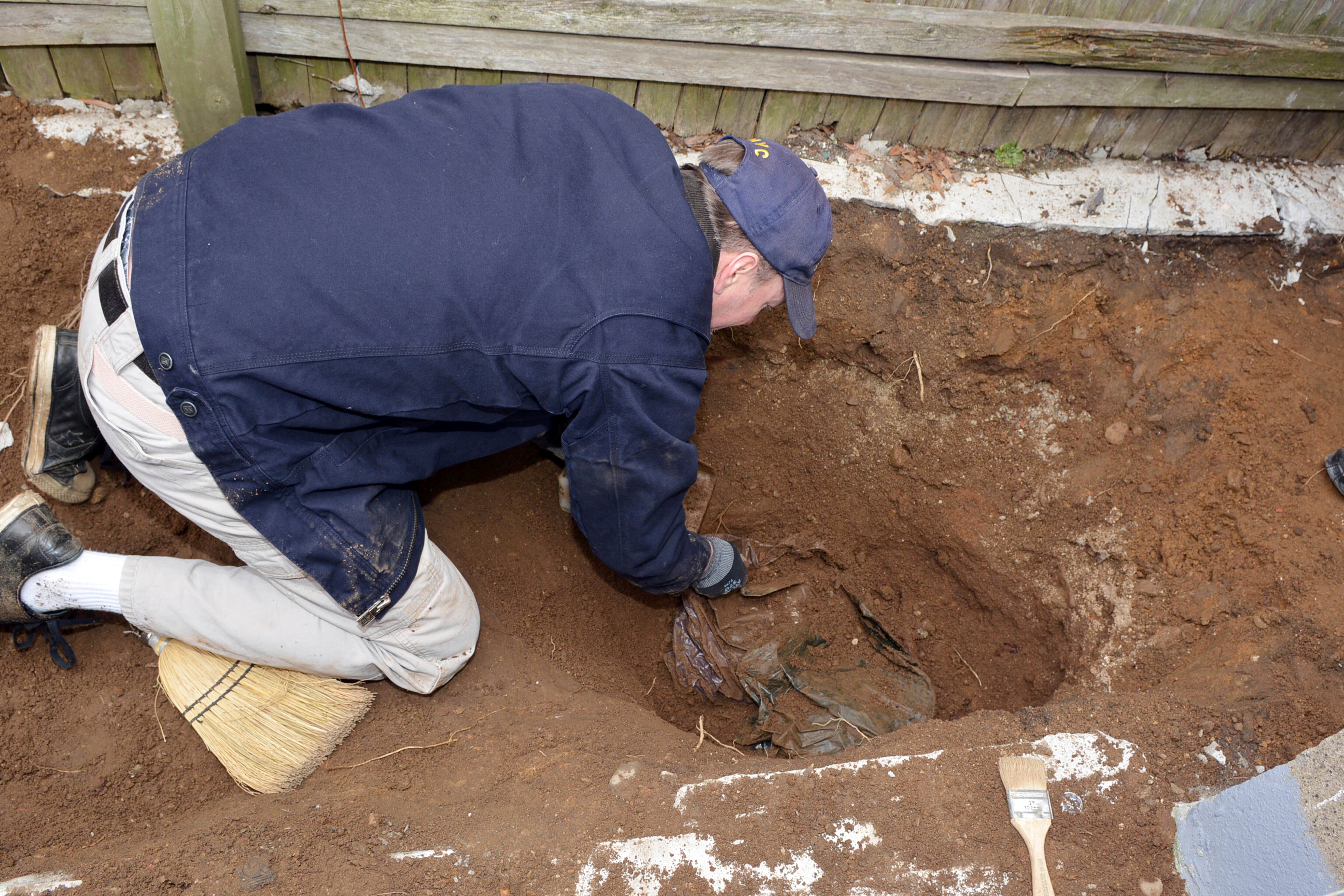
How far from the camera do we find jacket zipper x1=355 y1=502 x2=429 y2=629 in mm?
2225

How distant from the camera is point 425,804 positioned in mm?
2123

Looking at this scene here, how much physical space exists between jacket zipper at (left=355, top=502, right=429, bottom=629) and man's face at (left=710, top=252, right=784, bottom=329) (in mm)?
1029

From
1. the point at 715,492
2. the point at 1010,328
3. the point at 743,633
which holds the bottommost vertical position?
the point at 743,633

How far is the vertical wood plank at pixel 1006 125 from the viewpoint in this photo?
329 centimetres

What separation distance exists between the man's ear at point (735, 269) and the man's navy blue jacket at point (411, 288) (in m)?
0.15

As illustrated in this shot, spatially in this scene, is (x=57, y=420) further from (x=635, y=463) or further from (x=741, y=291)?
(x=741, y=291)

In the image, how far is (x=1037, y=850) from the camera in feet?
6.43

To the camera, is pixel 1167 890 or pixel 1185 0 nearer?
pixel 1167 890

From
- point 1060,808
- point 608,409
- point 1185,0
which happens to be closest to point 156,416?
point 608,409

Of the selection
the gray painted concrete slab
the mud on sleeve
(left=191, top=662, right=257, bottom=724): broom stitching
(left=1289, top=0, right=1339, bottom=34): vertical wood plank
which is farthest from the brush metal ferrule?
(left=1289, top=0, right=1339, bottom=34): vertical wood plank

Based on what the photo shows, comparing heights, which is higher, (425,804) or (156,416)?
(156,416)

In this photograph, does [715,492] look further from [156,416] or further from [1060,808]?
[156,416]

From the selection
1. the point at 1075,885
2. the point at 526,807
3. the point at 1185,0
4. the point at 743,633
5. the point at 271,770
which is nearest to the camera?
the point at 1075,885

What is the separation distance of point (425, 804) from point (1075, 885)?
5.24 ft
